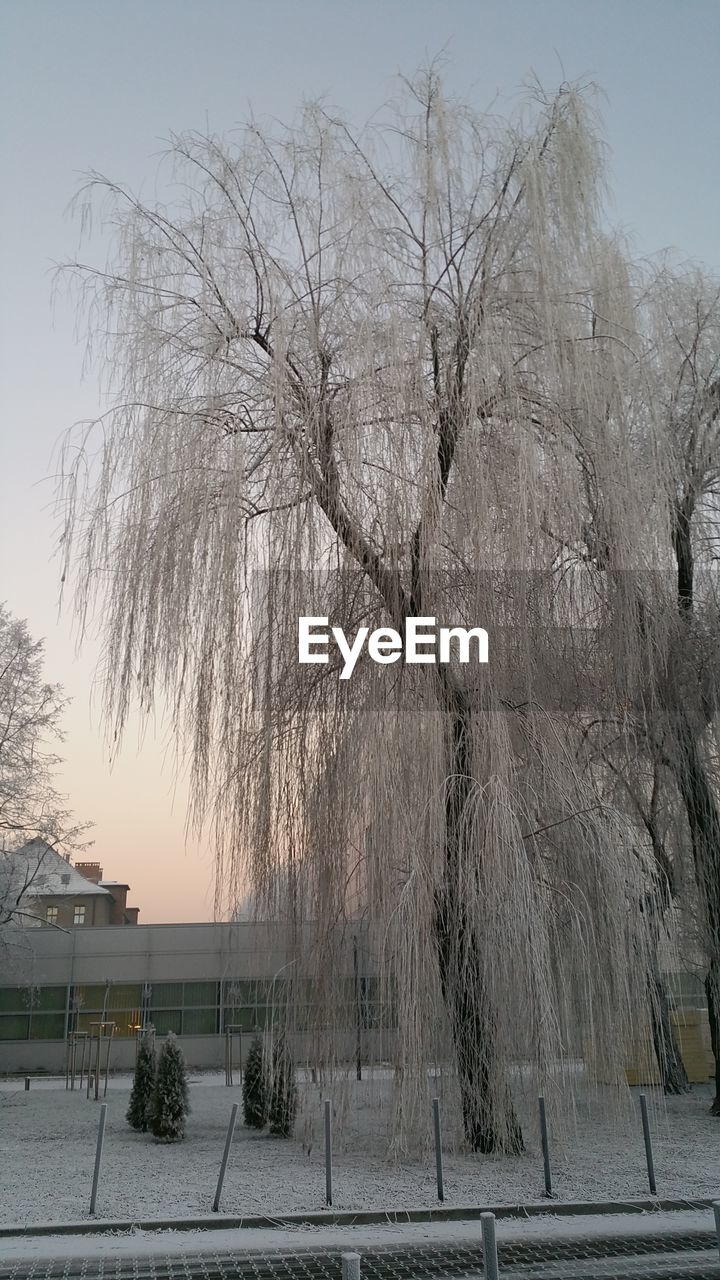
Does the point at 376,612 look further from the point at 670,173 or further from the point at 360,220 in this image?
the point at 670,173

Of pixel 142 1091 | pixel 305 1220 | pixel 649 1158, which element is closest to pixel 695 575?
pixel 649 1158

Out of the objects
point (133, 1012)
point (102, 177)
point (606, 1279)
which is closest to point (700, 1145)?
point (606, 1279)

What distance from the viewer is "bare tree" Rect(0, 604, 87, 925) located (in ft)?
54.5

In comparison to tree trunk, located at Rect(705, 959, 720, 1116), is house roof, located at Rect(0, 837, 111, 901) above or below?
above

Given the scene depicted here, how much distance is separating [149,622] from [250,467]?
50.4 inches

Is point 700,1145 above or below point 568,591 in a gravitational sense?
below

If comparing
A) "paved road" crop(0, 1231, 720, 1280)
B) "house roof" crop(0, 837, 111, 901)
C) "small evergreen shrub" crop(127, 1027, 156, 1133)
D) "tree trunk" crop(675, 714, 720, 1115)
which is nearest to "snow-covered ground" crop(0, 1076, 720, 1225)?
"small evergreen shrub" crop(127, 1027, 156, 1133)

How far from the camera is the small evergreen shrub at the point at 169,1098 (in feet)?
31.1

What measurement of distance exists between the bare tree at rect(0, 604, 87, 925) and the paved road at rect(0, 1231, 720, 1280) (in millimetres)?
11921

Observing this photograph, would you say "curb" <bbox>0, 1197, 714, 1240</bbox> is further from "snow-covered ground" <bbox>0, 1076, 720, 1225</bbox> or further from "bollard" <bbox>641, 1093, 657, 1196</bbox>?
"bollard" <bbox>641, 1093, 657, 1196</bbox>

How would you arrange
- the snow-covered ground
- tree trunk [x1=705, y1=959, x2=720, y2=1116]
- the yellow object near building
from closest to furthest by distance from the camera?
the snow-covered ground < tree trunk [x1=705, y1=959, x2=720, y2=1116] < the yellow object near building

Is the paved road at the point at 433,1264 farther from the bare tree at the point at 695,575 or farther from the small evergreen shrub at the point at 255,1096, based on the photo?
the small evergreen shrub at the point at 255,1096

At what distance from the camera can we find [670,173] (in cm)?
885

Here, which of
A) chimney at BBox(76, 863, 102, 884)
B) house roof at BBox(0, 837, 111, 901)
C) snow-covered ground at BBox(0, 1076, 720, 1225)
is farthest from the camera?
chimney at BBox(76, 863, 102, 884)
